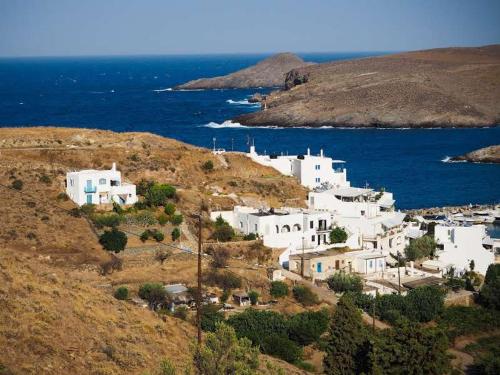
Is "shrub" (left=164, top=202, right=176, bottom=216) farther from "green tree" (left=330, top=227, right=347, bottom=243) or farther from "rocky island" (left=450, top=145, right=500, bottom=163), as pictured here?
"rocky island" (left=450, top=145, right=500, bottom=163)

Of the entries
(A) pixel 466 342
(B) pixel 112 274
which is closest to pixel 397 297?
(A) pixel 466 342

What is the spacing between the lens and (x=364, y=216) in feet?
107

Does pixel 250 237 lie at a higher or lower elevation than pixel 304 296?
higher

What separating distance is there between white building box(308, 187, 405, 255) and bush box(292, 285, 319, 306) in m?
5.18

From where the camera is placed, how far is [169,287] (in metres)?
24.7

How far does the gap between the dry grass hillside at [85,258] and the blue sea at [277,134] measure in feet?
49.4

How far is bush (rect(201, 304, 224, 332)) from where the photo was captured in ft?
71.2

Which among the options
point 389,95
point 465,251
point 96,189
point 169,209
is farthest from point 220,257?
point 389,95

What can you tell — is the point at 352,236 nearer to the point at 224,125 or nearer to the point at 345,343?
the point at 345,343

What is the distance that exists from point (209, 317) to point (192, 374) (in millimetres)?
9339

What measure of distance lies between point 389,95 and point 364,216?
75.2 m

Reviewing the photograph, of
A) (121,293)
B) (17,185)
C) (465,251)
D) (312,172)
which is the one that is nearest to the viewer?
(121,293)

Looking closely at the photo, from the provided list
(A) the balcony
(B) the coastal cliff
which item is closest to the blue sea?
(B) the coastal cliff

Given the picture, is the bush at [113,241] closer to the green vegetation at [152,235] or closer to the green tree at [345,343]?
the green vegetation at [152,235]
